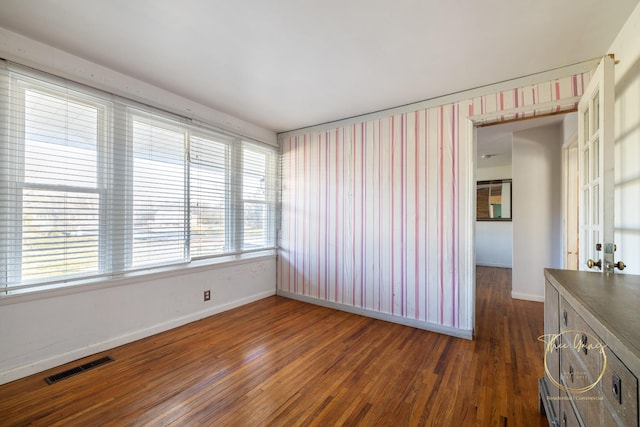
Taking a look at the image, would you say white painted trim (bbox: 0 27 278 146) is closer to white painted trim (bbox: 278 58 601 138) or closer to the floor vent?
white painted trim (bbox: 278 58 601 138)

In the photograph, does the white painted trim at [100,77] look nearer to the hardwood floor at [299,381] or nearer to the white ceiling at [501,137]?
the hardwood floor at [299,381]

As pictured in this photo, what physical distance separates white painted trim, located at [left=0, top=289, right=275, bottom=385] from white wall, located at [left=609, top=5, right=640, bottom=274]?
3.61 meters

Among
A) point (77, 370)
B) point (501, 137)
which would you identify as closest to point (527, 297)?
point (501, 137)

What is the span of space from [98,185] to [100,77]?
932mm

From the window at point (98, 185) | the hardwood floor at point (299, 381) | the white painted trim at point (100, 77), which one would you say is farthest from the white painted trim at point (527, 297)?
the white painted trim at point (100, 77)

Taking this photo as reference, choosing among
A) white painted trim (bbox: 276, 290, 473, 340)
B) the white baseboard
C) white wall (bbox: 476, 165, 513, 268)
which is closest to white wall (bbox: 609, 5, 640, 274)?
white painted trim (bbox: 276, 290, 473, 340)

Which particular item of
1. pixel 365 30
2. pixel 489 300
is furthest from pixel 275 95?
pixel 489 300

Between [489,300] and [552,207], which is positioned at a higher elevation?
[552,207]

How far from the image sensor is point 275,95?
295 cm

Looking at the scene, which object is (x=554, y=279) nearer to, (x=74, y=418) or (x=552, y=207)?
(x=74, y=418)

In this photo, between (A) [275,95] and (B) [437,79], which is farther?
(A) [275,95]

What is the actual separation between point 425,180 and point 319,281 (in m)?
1.90

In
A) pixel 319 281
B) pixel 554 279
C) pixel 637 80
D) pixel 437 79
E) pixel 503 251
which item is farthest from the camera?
pixel 503 251

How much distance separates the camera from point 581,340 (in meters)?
1.02
